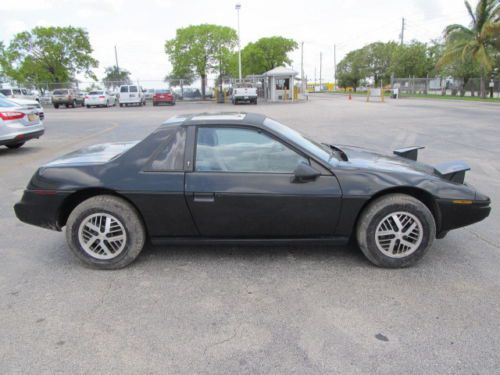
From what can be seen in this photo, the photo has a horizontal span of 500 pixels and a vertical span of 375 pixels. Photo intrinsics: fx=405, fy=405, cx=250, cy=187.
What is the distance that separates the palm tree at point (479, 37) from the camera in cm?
3338

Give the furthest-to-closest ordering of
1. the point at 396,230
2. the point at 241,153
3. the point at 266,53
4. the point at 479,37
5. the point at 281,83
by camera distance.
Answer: the point at 266,53 < the point at 281,83 < the point at 479,37 < the point at 241,153 < the point at 396,230

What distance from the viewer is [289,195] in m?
3.52

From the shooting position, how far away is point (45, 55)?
170 ft

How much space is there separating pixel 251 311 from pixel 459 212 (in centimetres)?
209

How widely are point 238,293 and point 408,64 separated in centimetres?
6048

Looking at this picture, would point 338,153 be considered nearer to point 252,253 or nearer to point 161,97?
point 252,253

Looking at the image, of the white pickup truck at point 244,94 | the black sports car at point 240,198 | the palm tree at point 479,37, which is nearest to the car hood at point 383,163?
the black sports car at point 240,198

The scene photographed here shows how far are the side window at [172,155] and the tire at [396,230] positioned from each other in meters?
1.72

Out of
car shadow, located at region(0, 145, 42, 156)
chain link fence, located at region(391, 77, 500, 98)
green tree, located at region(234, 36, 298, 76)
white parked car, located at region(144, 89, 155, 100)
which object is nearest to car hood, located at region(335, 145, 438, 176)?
car shadow, located at region(0, 145, 42, 156)

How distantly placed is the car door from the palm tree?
119 ft

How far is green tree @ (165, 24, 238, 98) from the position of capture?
46438 mm

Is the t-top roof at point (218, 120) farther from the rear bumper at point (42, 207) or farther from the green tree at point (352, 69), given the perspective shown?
the green tree at point (352, 69)

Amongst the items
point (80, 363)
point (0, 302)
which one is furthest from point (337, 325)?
point (0, 302)

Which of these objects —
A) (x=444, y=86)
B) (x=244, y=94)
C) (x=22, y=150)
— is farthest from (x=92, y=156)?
(x=444, y=86)
